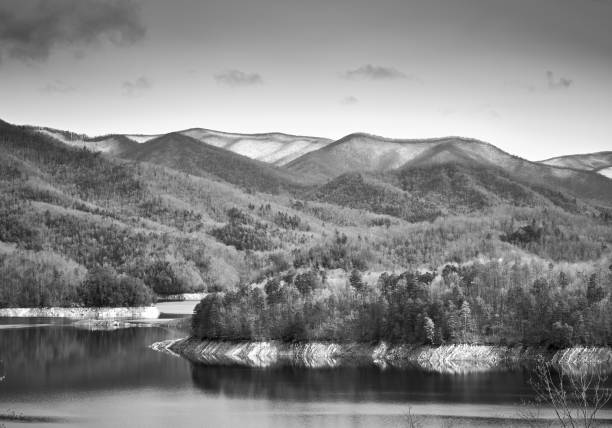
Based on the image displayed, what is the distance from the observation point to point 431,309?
136 meters

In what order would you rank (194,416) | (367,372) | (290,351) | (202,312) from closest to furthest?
(194,416) < (367,372) < (290,351) < (202,312)

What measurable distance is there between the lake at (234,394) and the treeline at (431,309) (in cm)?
1057

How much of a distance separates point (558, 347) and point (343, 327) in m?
28.2

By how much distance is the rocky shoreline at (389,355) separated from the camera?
4855 inches

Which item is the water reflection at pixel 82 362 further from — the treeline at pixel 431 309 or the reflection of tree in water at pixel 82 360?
the treeline at pixel 431 309

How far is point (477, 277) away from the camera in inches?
5758

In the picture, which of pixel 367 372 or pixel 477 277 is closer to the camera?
pixel 367 372

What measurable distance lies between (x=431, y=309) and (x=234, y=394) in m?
36.7

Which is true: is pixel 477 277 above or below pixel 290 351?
above

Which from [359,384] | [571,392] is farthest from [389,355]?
[571,392]

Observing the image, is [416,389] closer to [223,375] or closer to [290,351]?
[223,375]

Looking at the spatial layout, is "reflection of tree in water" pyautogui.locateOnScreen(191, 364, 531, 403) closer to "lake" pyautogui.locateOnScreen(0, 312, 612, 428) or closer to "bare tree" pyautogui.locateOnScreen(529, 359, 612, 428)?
"lake" pyautogui.locateOnScreen(0, 312, 612, 428)

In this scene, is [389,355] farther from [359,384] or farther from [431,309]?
[359,384]

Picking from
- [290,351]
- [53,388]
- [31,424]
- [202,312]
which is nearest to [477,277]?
[290,351]
